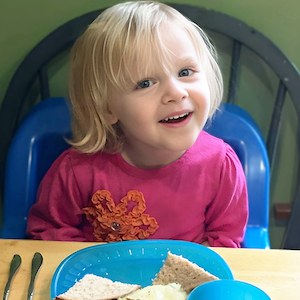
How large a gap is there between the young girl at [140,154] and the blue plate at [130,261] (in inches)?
9.0

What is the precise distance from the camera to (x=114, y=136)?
1015 mm

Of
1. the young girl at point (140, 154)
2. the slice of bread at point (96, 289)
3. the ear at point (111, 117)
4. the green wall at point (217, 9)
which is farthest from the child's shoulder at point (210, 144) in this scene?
the slice of bread at point (96, 289)

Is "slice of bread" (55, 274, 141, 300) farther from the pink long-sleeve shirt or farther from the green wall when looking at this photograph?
the green wall

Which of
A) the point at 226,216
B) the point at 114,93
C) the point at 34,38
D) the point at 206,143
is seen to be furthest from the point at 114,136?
the point at 34,38

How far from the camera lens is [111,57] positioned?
0.85 m

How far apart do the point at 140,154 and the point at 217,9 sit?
21.7 inches

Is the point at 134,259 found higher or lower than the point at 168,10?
lower

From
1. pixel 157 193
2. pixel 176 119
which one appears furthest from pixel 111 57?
pixel 157 193

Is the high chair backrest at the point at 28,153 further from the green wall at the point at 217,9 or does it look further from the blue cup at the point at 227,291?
the blue cup at the point at 227,291

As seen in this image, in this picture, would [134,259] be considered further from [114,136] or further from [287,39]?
[287,39]

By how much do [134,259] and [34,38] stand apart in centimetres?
87

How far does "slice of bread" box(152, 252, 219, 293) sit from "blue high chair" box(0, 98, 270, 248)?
578 mm

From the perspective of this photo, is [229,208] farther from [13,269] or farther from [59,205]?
[13,269]

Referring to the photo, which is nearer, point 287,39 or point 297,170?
point 287,39
